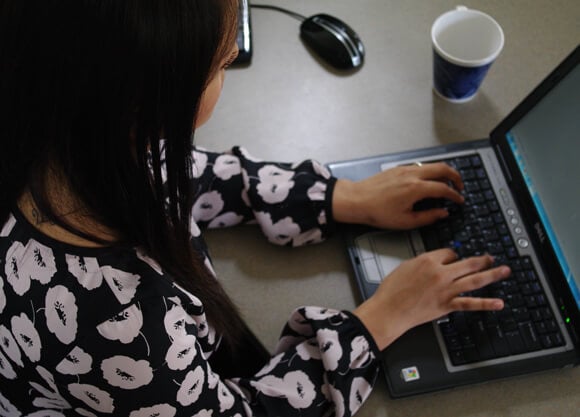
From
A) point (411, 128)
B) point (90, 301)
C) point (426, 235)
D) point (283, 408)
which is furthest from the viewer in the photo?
point (411, 128)

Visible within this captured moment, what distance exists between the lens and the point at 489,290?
2.25 feet

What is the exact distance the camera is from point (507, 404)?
0.64 metres

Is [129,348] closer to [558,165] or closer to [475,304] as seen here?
[475,304]

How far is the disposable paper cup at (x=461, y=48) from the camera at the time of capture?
0.79 m

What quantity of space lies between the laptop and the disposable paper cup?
9 centimetres

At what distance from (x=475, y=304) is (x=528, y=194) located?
163 millimetres

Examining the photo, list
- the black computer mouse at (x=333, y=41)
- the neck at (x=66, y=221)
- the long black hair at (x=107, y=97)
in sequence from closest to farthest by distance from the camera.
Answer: the long black hair at (x=107, y=97)
the neck at (x=66, y=221)
the black computer mouse at (x=333, y=41)

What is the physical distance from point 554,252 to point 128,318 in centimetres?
48

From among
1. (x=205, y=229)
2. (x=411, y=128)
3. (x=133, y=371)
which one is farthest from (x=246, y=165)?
(x=133, y=371)

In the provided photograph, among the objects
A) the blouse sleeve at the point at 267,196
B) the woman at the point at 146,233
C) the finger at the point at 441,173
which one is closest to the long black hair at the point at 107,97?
the woman at the point at 146,233

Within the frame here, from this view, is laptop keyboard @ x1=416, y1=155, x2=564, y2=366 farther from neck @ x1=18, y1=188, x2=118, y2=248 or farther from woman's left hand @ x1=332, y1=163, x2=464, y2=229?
neck @ x1=18, y1=188, x2=118, y2=248

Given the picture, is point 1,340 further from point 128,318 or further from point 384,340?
point 384,340

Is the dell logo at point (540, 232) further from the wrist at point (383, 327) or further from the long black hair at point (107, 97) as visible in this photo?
A: the long black hair at point (107, 97)

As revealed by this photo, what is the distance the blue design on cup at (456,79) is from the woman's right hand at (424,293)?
A: 0.26 metres
